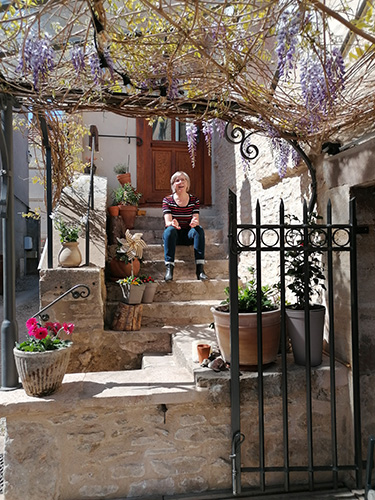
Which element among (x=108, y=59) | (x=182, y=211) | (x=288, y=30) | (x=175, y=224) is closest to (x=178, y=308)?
(x=175, y=224)

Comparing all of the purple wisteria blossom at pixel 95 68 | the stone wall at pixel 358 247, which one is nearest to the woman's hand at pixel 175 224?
the stone wall at pixel 358 247

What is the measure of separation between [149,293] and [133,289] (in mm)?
226

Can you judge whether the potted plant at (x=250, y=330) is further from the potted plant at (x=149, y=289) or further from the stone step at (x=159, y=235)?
the stone step at (x=159, y=235)

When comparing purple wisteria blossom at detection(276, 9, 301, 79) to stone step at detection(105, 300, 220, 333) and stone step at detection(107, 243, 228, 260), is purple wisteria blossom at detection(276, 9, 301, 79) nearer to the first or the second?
stone step at detection(105, 300, 220, 333)

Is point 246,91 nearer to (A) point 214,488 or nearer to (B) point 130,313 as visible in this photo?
(B) point 130,313

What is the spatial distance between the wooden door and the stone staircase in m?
1.63

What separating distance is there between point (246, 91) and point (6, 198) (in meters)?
1.45

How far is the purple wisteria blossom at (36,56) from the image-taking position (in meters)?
1.80

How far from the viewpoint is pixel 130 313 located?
3.01 m

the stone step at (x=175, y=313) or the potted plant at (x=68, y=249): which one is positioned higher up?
the potted plant at (x=68, y=249)

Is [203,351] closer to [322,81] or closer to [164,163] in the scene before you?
[322,81]

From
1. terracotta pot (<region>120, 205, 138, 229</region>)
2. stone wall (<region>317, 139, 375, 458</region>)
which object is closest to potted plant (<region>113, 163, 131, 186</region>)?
terracotta pot (<region>120, 205, 138, 229</region>)

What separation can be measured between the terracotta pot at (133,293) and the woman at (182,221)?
0.54 m

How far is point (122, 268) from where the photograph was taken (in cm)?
346
